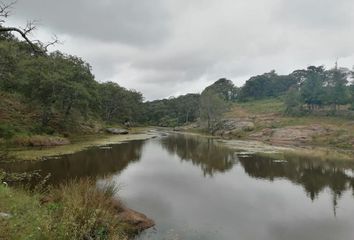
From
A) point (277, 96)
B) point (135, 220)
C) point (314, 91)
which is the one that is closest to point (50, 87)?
point (135, 220)

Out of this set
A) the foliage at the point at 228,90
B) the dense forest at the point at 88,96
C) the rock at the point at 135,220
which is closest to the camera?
the rock at the point at 135,220

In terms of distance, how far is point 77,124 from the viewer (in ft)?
225

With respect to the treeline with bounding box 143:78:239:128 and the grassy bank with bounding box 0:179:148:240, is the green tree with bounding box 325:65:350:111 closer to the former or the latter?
the treeline with bounding box 143:78:239:128

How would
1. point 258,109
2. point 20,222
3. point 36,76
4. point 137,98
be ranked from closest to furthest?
point 20,222, point 36,76, point 258,109, point 137,98

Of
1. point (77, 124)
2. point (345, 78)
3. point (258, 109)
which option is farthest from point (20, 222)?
point (258, 109)

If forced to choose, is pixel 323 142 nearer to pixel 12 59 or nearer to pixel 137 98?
pixel 12 59

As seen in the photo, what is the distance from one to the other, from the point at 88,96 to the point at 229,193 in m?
44.8

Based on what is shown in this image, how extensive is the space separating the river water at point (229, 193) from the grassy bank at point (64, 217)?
2.65m

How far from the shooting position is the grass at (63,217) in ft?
26.7

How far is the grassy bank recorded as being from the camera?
8.15 m

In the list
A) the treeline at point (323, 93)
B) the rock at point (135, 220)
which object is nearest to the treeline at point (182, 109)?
the treeline at point (323, 93)

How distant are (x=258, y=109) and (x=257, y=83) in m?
40.9

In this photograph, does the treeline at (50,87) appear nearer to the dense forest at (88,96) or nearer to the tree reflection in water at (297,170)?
the dense forest at (88,96)

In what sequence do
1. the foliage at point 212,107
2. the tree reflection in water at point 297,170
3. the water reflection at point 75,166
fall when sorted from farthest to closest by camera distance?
the foliage at point 212,107 → the tree reflection in water at point 297,170 → the water reflection at point 75,166
